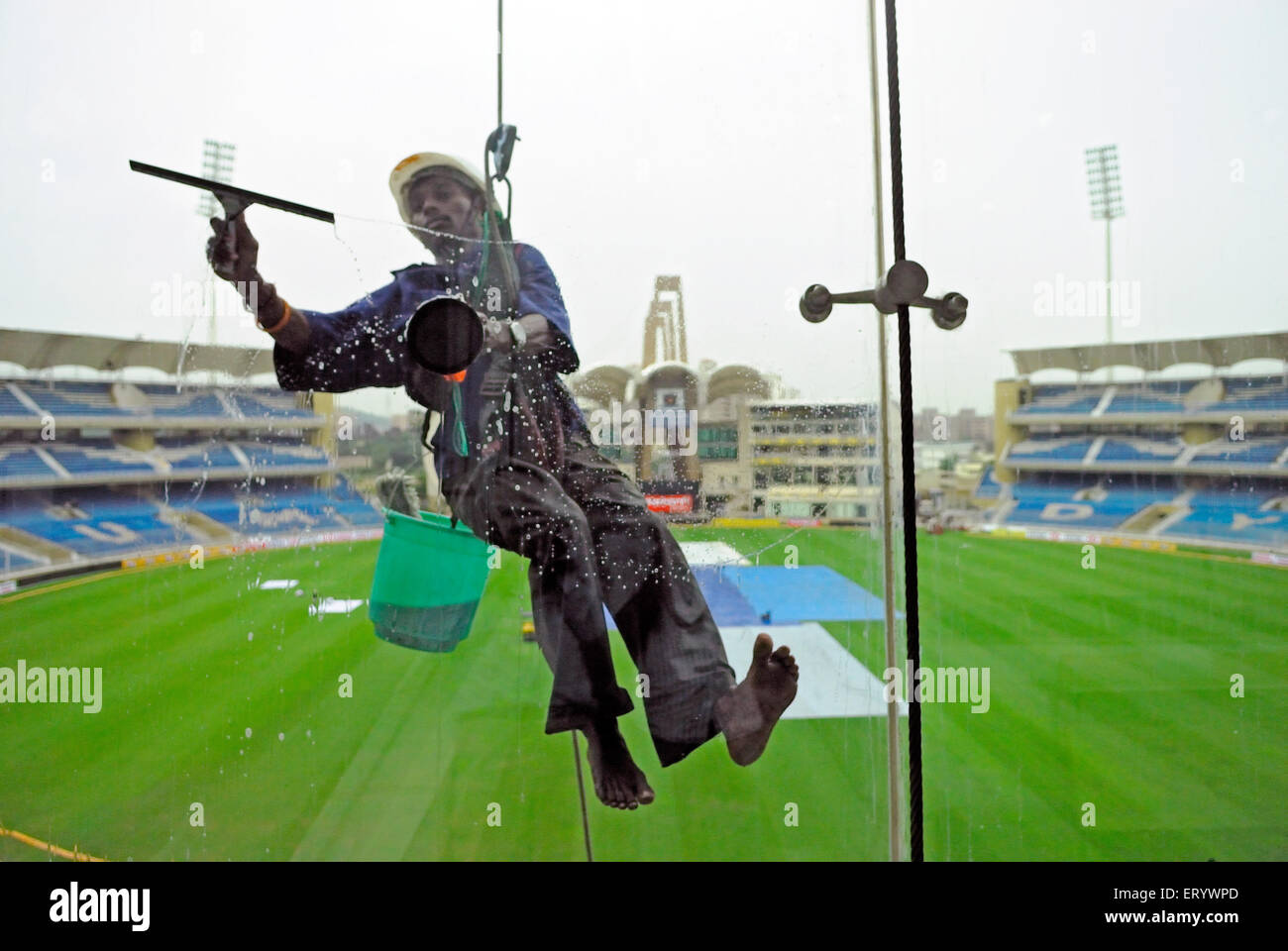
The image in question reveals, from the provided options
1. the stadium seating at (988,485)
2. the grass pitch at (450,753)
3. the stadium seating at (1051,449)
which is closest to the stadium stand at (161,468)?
the grass pitch at (450,753)

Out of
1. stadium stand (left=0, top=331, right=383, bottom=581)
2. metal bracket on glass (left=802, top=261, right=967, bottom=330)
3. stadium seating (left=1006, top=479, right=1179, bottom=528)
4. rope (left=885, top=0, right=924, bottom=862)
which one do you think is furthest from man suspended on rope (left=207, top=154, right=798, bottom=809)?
stadium seating (left=1006, top=479, right=1179, bottom=528)

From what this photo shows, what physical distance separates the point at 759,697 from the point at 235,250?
59.9 inches

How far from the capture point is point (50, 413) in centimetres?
155

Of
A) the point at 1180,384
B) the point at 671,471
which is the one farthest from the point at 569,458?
the point at 1180,384

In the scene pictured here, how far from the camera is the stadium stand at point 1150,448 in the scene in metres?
1.43

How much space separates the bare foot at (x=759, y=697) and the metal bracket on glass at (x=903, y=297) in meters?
0.72

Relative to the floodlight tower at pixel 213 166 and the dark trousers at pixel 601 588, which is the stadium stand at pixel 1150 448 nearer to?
the dark trousers at pixel 601 588

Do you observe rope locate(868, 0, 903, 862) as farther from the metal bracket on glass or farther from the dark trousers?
the dark trousers

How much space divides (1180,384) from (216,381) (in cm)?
257

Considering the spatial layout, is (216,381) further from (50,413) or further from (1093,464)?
(1093,464)

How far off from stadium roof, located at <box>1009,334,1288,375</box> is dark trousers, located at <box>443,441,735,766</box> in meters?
1.22

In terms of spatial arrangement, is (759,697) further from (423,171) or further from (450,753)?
(423,171)

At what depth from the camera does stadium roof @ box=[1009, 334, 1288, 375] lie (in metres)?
1.51

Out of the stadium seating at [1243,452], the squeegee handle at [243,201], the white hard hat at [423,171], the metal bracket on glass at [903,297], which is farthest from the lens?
the stadium seating at [1243,452]
